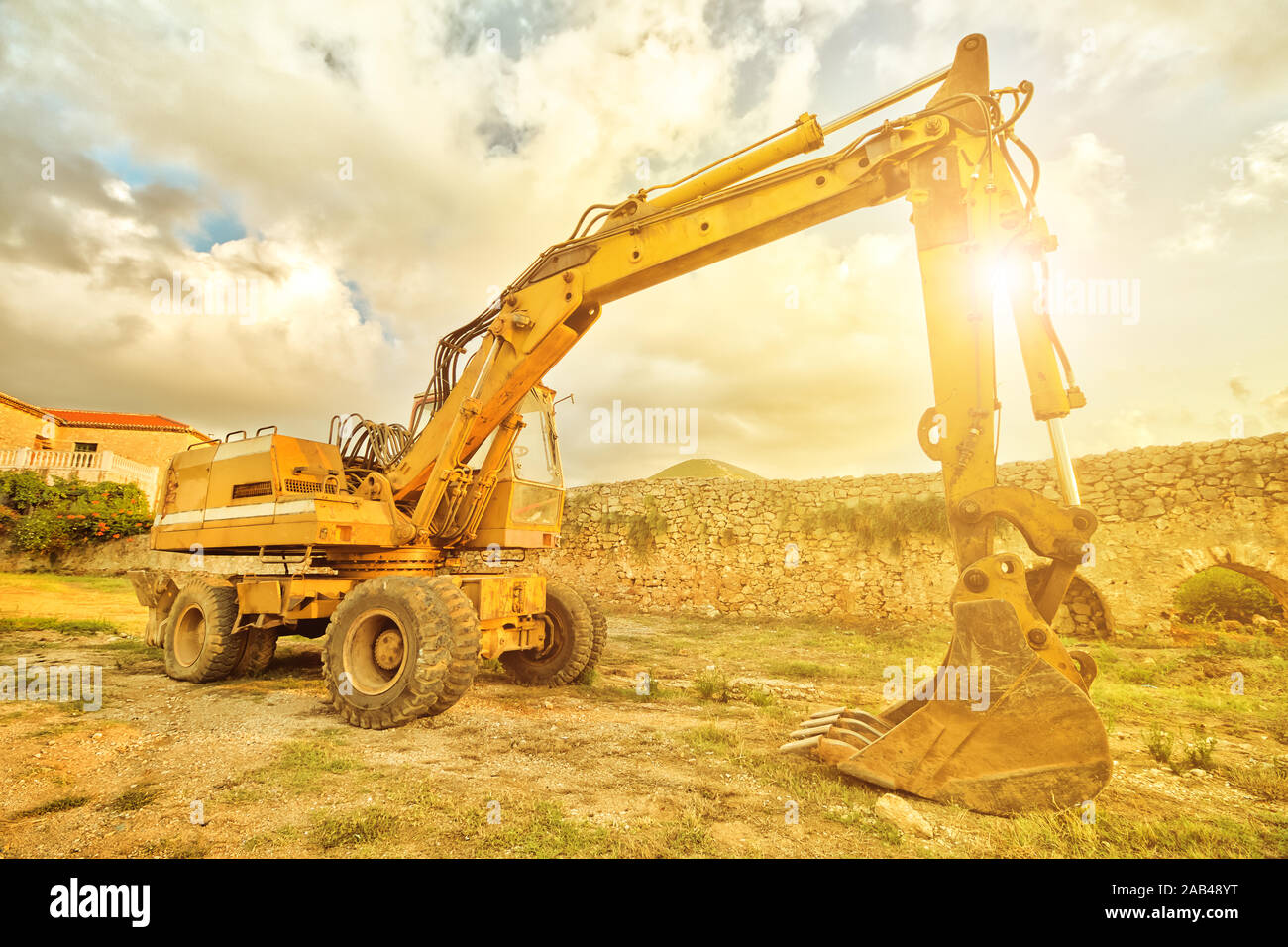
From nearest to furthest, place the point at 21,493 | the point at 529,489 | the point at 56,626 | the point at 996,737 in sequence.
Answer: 1. the point at 996,737
2. the point at 529,489
3. the point at 56,626
4. the point at 21,493

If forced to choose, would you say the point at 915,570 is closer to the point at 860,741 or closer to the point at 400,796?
the point at 860,741

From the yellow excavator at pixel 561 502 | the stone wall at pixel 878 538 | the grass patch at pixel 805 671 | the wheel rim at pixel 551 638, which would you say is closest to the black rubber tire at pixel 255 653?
the yellow excavator at pixel 561 502

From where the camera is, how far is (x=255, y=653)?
271 inches

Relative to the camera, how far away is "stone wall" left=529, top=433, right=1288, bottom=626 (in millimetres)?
9297

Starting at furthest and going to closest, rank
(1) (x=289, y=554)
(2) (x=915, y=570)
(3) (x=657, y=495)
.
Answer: (3) (x=657, y=495)
(2) (x=915, y=570)
(1) (x=289, y=554)

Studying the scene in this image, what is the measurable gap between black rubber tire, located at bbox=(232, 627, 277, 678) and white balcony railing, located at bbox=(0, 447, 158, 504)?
20216mm

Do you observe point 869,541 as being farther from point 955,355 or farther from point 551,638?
point 955,355

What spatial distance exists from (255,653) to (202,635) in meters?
0.62

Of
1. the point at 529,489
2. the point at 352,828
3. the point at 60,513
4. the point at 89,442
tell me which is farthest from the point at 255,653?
the point at 89,442

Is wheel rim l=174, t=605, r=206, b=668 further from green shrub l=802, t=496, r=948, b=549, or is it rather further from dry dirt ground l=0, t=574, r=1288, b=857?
green shrub l=802, t=496, r=948, b=549

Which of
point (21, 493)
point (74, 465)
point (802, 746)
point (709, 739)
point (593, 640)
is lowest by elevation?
point (709, 739)

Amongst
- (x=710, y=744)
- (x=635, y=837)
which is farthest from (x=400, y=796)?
(x=710, y=744)
